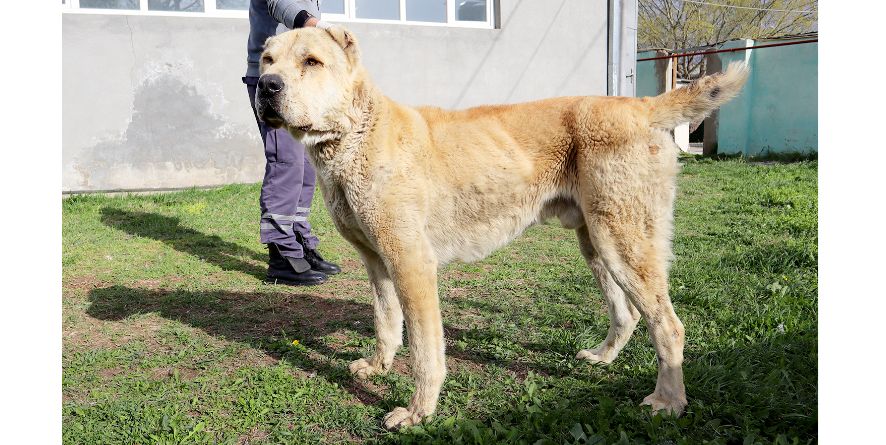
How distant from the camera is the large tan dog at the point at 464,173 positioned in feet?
9.88

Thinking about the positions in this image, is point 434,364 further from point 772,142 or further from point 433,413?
point 772,142

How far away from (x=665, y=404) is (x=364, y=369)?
64.6 inches

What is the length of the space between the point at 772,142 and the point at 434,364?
14.2m

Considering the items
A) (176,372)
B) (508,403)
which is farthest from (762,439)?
(176,372)

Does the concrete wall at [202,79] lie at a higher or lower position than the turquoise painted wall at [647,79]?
lower

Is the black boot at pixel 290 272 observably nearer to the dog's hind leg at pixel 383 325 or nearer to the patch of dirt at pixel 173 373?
the patch of dirt at pixel 173 373

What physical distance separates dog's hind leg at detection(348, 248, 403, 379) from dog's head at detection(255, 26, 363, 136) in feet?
2.97

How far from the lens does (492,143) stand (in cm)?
329

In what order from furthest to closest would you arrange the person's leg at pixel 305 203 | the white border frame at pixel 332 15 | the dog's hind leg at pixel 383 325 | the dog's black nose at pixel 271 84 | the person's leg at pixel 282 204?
the white border frame at pixel 332 15
the person's leg at pixel 305 203
the person's leg at pixel 282 204
the dog's hind leg at pixel 383 325
the dog's black nose at pixel 271 84

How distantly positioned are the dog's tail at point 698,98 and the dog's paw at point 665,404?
4.30 feet

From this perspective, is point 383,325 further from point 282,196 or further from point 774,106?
point 774,106

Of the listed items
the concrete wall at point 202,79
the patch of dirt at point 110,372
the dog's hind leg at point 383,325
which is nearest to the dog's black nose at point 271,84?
the dog's hind leg at point 383,325

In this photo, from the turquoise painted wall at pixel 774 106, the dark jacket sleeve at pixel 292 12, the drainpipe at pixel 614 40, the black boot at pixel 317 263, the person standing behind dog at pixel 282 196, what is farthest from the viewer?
the turquoise painted wall at pixel 774 106

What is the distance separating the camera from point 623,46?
11.2 metres
